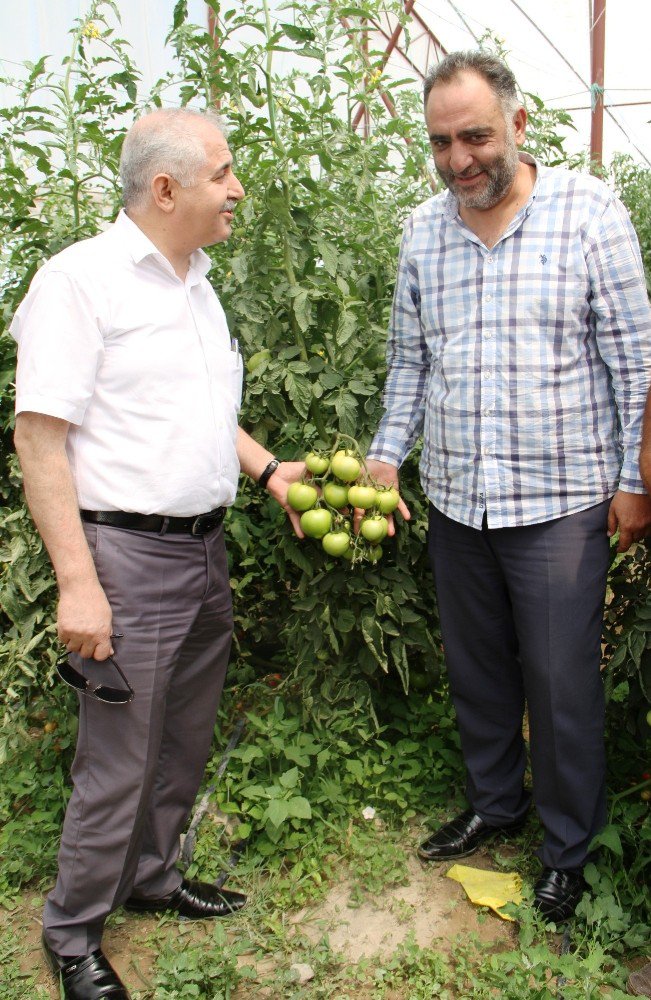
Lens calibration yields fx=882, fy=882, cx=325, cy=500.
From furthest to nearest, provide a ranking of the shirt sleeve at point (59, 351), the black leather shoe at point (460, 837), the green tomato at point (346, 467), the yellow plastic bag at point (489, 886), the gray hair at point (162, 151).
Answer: the black leather shoe at point (460, 837)
the yellow plastic bag at point (489, 886)
the green tomato at point (346, 467)
the gray hair at point (162, 151)
the shirt sleeve at point (59, 351)

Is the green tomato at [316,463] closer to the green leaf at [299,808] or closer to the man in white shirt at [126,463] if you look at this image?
the man in white shirt at [126,463]

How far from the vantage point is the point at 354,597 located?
94.3 inches

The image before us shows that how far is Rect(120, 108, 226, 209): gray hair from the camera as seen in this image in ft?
5.83

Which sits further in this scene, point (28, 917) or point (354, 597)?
point (354, 597)

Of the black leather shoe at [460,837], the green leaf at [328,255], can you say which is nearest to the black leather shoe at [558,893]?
the black leather shoe at [460,837]

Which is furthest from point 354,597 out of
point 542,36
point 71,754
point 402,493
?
point 542,36

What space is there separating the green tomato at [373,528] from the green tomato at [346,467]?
111 mm

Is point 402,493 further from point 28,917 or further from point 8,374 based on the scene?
point 28,917

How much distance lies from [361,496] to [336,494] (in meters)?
0.07

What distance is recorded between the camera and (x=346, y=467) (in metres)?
2.03

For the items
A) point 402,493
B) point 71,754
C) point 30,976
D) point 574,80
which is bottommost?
point 30,976

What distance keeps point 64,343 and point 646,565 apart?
4.72 ft

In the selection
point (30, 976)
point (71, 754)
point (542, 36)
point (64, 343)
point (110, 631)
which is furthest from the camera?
point (542, 36)

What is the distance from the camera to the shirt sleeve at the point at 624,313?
182cm
